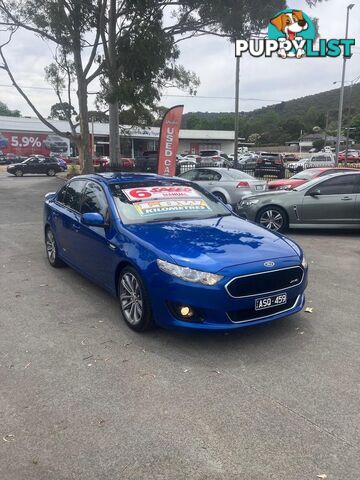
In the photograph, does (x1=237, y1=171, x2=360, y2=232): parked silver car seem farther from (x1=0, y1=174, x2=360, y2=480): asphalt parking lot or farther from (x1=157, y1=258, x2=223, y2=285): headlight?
(x1=157, y1=258, x2=223, y2=285): headlight

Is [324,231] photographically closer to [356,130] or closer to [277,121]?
[356,130]

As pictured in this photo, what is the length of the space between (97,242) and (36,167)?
31929mm

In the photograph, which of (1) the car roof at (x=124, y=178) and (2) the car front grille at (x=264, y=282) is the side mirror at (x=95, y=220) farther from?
(2) the car front grille at (x=264, y=282)

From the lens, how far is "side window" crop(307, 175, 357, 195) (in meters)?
9.62

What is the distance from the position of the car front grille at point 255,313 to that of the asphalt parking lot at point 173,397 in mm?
271

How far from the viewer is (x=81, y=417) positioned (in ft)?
10.00

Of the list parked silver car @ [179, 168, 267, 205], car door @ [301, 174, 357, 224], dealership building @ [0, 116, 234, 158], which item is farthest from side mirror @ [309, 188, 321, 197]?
dealership building @ [0, 116, 234, 158]

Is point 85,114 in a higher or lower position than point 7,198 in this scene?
higher

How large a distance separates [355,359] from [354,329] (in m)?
0.71

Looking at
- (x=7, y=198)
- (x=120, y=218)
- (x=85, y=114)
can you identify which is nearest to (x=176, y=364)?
(x=120, y=218)

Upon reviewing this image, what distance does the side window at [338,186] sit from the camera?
962 cm

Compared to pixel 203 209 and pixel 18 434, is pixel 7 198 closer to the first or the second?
pixel 203 209

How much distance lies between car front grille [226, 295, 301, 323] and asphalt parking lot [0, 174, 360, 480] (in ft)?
0.89

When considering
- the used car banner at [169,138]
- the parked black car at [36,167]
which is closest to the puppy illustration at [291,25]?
the used car banner at [169,138]
